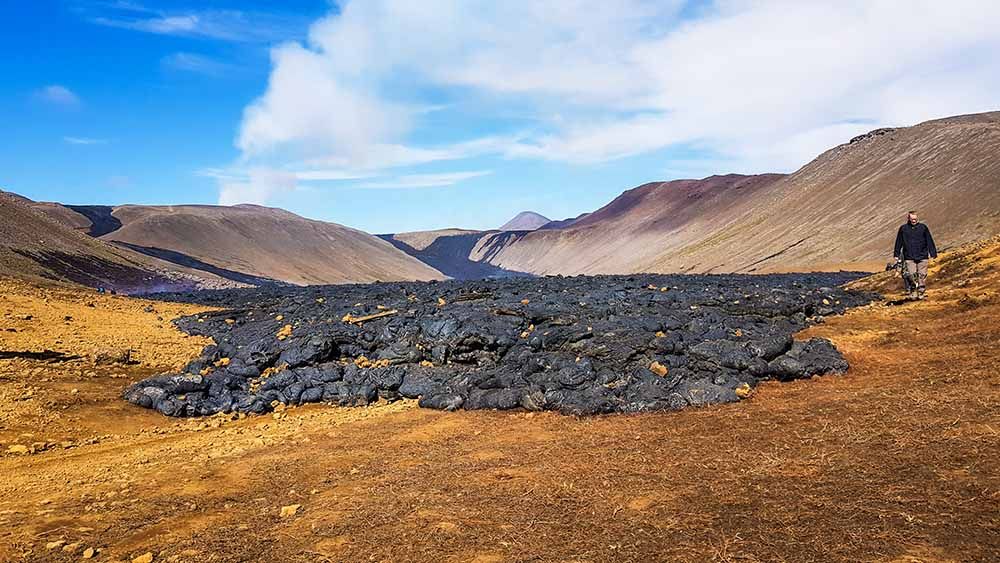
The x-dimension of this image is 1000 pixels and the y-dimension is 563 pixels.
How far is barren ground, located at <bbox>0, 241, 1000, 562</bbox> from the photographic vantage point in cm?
584

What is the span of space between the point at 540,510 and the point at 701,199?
487 ft

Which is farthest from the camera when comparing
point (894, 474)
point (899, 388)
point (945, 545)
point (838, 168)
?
point (838, 168)

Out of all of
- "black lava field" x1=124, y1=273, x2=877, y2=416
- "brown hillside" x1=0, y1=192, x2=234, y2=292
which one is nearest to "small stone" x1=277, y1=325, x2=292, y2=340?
"black lava field" x1=124, y1=273, x2=877, y2=416

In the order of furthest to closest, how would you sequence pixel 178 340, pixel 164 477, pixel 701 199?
pixel 701 199 < pixel 178 340 < pixel 164 477

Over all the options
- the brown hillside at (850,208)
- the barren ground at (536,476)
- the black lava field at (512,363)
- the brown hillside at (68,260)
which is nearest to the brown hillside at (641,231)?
the brown hillside at (850,208)

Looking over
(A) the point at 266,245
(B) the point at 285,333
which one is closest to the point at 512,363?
(B) the point at 285,333

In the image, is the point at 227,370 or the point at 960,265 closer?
the point at 227,370

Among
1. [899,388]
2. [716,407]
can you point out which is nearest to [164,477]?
[716,407]

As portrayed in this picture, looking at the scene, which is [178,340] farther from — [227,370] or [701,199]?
[701,199]

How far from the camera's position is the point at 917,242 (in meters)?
17.0

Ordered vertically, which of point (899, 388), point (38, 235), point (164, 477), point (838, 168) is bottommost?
point (164, 477)

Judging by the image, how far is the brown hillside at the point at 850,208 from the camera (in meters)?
58.1

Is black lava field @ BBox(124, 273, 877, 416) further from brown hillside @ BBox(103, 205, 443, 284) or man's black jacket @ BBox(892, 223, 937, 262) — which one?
brown hillside @ BBox(103, 205, 443, 284)

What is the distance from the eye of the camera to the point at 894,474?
6.66 metres
